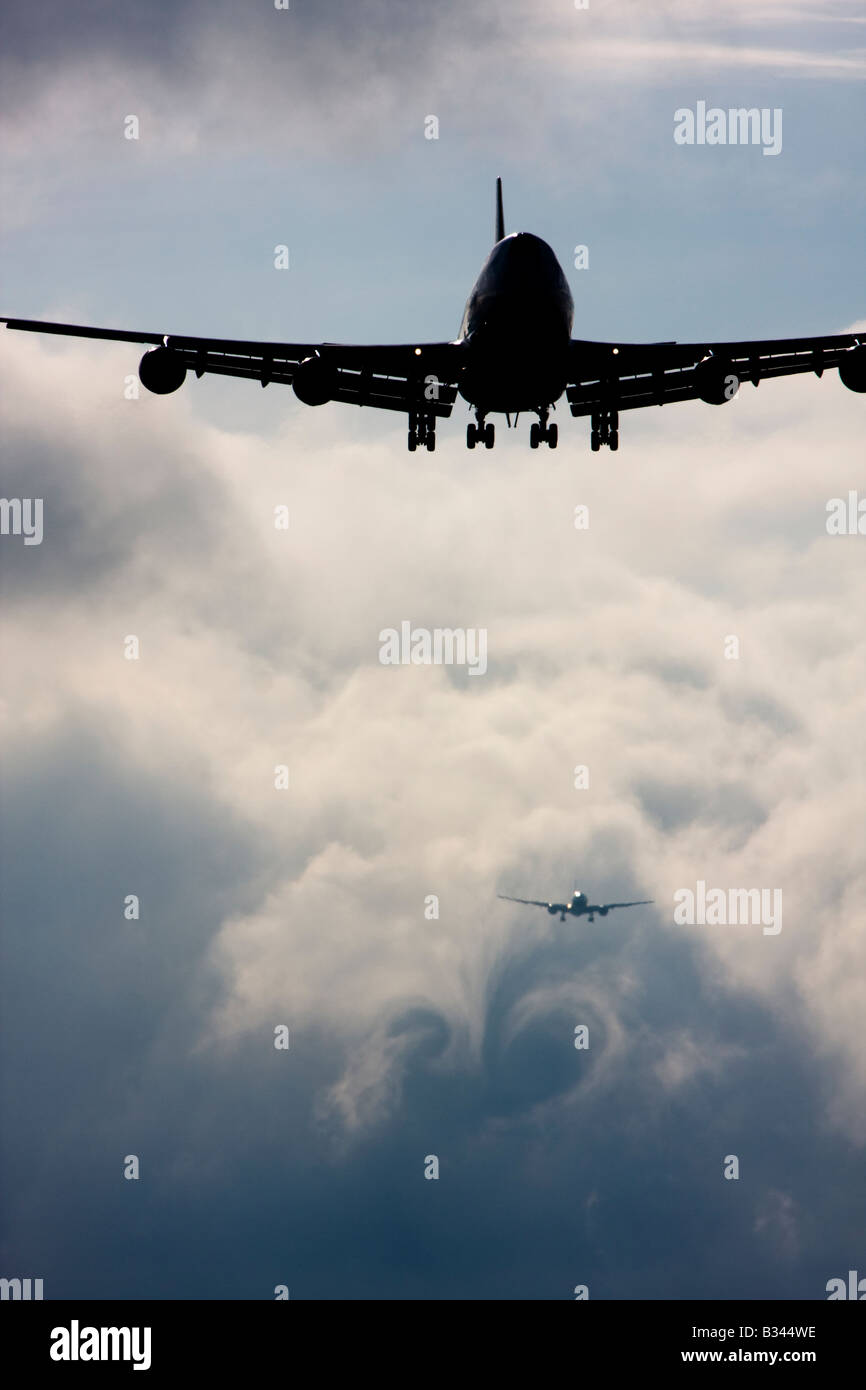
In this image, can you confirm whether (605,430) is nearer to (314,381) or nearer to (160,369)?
(314,381)

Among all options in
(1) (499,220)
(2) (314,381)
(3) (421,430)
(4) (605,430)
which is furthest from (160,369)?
(1) (499,220)

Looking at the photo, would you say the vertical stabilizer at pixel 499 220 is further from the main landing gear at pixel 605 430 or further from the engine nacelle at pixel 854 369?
the engine nacelle at pixel 854 369

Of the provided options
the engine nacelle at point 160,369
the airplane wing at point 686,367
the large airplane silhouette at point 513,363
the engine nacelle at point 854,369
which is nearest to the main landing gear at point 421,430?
the large airplane silhouette at point 513,363
